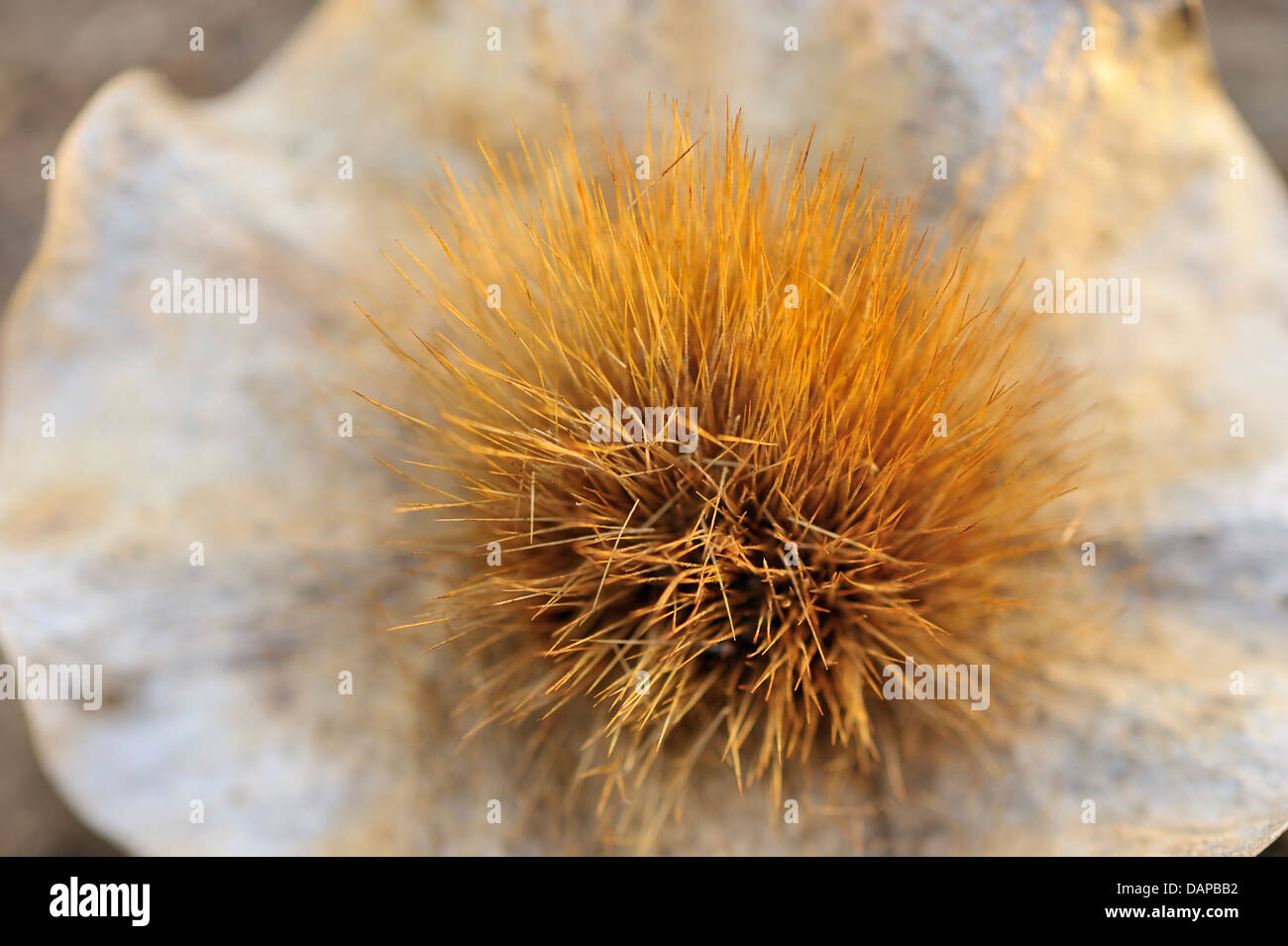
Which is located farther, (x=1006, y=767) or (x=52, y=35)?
(x=52, y=35)

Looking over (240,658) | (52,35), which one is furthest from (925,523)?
(52,35)

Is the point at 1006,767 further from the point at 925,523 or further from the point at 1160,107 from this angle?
the point at 1160,107

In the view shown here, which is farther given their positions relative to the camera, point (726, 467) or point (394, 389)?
point (394, 389)
